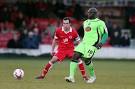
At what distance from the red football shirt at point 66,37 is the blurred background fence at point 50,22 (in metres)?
12.7

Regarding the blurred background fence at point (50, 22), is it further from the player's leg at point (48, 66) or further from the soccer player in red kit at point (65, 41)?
the player's leg at point (48, 66)

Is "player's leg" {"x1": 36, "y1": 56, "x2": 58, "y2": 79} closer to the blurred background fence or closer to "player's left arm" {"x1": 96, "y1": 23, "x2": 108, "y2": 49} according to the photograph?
"player's left arm" {"x1": 96, "y1": 23, "x2": 108, "y2": 49}

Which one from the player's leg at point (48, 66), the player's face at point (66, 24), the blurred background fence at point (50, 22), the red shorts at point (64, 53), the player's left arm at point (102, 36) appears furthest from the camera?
the blurred background fence at point (50, 22)

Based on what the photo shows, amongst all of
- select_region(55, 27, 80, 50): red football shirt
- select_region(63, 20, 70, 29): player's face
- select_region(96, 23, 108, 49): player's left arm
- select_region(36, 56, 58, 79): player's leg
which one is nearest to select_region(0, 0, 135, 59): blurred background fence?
select_region(55, 27, 80, 50): red football shirt

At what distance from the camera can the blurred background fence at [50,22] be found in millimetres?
30594

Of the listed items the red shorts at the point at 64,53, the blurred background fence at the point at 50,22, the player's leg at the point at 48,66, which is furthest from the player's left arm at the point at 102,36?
the blurred background fence at the point at 50,22

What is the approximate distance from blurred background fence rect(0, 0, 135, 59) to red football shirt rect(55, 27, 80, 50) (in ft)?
41.7

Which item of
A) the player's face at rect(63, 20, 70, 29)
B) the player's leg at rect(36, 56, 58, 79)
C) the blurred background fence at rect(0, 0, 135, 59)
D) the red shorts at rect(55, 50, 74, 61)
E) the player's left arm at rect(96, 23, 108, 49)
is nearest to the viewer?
the player's left arm at rect(96, 23, 108, 49)

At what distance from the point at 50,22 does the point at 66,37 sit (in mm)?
14415

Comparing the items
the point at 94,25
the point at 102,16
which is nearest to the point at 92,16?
the point at 94,25

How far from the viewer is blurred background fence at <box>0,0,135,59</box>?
100 feet

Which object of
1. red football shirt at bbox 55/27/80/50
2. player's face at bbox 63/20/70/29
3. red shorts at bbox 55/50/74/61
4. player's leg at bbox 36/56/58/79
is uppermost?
player's face at bbox 63/20/70/29

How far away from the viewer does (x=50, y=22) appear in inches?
1262

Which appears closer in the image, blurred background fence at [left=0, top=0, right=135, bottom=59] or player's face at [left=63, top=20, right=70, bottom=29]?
player's face at [left=63, top=20, right=70, bottom=29]
